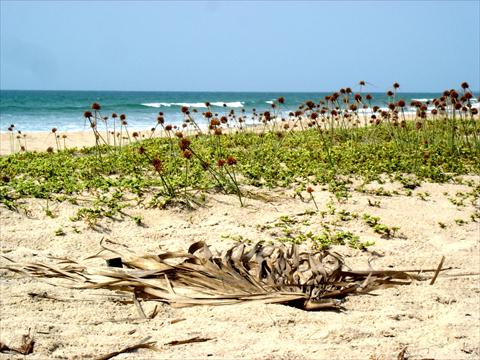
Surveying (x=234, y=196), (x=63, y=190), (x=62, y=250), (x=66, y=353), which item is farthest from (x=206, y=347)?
(x=63, y=190)

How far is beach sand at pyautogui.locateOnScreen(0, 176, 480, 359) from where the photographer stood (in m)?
2.65

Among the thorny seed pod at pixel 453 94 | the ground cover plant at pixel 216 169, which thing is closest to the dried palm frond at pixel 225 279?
the ground cover plant at pixel 216 169

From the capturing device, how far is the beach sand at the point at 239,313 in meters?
2.65

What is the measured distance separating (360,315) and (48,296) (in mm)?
1849

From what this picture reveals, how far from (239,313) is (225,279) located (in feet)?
1.37

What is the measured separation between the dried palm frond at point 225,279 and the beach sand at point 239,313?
75 millimetres

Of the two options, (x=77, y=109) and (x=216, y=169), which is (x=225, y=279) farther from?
(x=77, y=109)

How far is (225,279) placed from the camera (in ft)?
11.3

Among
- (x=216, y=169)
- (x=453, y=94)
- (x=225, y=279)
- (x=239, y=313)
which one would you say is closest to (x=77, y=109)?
(x=216, y=169)

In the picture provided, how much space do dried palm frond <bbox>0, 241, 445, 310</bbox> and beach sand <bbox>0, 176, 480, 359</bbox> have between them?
0.07m

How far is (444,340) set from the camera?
9.49ft

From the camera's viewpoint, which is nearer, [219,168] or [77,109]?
[219,168]

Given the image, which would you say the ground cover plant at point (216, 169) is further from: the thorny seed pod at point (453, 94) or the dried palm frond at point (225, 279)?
the dried palm frond at point (225, 279)

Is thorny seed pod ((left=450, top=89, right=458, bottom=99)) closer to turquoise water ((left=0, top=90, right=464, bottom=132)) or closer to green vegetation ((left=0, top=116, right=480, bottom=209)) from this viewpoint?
green vegetation ((left=0, top=116, right=480, bottom=209))
